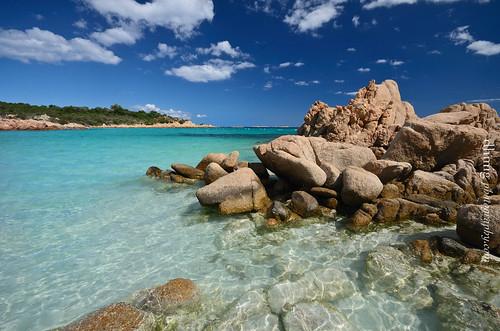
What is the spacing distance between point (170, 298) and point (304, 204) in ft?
16.9

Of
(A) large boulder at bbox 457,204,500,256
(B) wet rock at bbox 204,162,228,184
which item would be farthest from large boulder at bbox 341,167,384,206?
(B) wet rock at bbox 204,162,228,184

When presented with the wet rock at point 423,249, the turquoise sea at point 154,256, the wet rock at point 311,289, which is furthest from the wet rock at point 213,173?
the wet rock at point 423,249

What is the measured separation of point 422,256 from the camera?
6.29 meters

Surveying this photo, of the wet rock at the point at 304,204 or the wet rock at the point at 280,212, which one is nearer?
the wet rock at the point at 280,212

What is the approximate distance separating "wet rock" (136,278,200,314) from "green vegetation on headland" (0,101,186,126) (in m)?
93.7

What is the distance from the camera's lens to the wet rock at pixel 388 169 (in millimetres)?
9839

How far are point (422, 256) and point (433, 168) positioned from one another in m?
6.65

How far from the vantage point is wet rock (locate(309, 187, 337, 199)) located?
947cm

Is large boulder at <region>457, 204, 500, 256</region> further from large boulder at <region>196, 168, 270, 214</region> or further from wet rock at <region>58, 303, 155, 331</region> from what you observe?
wet rock at <region>58, 303, 155, 331</region>

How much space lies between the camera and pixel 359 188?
28.6ft

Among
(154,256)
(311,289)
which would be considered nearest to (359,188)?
(311,289)

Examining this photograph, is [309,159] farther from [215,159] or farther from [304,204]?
[215,159]

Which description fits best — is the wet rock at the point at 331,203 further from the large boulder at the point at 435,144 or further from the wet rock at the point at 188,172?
the wet rock at the point at 188,172

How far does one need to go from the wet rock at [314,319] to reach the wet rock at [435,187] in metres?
6.35
